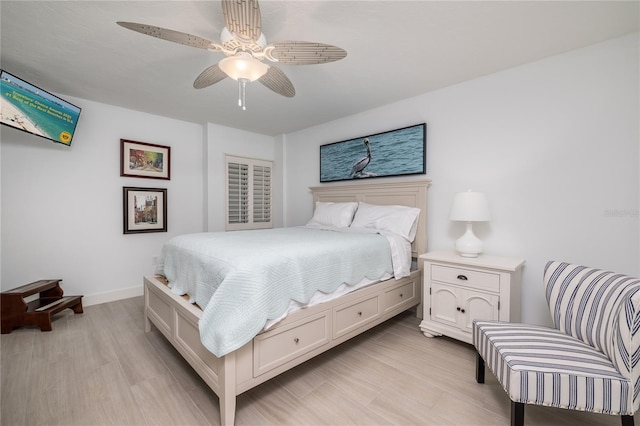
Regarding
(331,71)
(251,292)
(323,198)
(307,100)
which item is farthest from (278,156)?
(251,292)

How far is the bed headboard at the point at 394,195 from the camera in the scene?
2949 millimetres

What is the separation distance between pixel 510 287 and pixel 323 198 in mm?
2526

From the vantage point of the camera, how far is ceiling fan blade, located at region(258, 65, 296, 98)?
1.91 meters

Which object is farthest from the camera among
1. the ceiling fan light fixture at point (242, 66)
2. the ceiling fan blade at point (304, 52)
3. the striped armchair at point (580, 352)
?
the ceiling fan light fixture at point (242, 66)

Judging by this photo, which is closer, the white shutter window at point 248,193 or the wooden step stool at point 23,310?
the wooden step stool at point 23,310

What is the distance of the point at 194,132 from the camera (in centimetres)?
407

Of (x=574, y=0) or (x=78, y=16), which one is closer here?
(x=574, y=0)

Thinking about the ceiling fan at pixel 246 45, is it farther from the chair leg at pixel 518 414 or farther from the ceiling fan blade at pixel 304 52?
the chair leg at pixel 518 414

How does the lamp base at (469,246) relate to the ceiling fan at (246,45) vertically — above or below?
below

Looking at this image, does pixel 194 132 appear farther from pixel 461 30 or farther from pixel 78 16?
pixel 461 30

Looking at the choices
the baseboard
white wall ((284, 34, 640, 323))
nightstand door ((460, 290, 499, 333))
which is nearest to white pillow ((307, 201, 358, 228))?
white wall ((284, 34, 640, 323))

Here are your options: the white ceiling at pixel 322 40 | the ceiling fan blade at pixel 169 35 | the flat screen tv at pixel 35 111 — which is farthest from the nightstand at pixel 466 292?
the flat screen tv at pixel 35 111

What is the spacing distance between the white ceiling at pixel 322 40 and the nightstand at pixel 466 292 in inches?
67.2

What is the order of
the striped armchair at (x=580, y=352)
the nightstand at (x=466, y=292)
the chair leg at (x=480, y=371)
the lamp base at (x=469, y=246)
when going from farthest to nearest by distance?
1. the lamp base at (x=469, y=246)
2. the nightstand at (x=466, y=292)
3. the chair leg at (x=480, y=371)
4. the striped armchair at (x=580, y=352)
